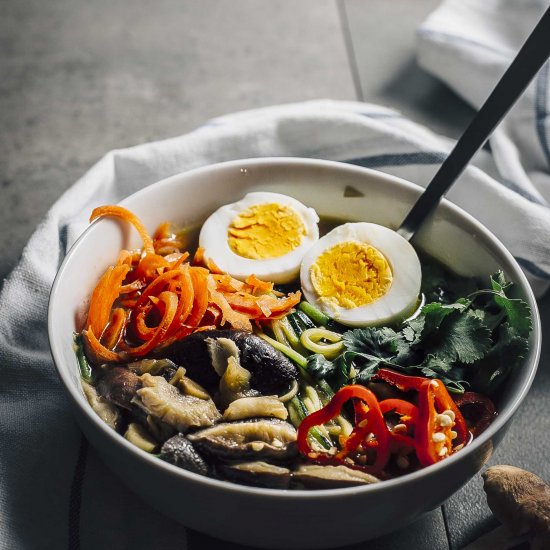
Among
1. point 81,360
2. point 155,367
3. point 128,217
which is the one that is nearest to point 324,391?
point 155,367

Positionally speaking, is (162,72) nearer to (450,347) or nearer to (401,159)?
(401,159)

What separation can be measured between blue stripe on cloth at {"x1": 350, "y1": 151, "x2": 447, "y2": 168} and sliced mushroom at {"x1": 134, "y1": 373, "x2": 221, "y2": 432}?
1295mm

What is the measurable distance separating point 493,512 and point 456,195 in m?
1.20

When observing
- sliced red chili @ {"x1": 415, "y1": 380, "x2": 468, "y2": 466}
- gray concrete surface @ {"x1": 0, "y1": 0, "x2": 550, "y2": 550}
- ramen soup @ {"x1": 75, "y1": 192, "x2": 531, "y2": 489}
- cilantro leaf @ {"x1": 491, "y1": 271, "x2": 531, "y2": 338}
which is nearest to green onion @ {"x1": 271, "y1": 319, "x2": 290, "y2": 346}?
ramen soup @ {"x1": 75, "y1": 192, "x2": 531, "y2": 489}

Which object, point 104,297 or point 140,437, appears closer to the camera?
point 140,437

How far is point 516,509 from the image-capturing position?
1.85 meters

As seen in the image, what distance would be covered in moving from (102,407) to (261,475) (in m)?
0.49

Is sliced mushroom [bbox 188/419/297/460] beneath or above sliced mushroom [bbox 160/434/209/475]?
above

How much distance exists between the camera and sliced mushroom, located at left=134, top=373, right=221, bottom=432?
6.10 feet

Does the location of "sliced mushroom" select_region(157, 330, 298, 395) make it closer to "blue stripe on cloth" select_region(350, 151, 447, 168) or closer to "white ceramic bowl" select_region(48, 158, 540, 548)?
"white ceramic bowl" select_region(48, 158, 540, 548)

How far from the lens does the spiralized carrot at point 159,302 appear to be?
2.13m

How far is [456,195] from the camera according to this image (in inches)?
107

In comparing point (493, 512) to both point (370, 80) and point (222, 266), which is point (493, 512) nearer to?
point (222, 266)

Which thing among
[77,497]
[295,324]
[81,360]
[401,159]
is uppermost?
[401,159]
